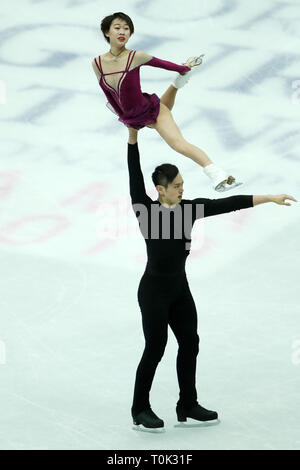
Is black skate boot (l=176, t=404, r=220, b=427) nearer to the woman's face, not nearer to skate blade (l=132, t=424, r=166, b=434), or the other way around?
skate blade (l=132, t=424, r=166, b=434)

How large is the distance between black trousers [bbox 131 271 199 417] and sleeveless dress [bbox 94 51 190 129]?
124cm

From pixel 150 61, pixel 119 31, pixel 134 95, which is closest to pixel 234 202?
pixel 134 95

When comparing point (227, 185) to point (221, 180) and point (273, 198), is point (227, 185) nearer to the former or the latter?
point (221, 180)

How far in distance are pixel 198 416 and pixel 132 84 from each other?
8.53 feet

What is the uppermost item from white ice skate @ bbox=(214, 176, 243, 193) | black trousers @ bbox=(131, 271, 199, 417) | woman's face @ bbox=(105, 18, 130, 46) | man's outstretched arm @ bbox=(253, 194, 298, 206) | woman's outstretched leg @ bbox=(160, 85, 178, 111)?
woman's face @ bbox=(105, 18, 130, 46)

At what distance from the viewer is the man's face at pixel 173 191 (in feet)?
20.5

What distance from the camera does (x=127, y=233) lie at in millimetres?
11086

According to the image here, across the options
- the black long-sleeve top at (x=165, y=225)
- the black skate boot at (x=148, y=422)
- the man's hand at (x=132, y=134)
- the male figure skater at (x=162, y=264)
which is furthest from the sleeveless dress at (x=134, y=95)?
the black skate boot at (x=148, y=422)

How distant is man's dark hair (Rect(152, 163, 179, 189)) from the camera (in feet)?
20.3

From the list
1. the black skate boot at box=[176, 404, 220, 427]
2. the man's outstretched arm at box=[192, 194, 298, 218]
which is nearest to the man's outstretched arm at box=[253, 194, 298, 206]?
the man's outstretched arm at box=[192, 194, 298, 218]

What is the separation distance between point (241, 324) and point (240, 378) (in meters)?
1.21

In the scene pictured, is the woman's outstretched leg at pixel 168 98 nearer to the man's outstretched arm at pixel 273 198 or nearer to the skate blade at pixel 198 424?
the man's outstretched arm at pixel 273 198

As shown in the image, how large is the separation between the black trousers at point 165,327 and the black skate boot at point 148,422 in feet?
0.15

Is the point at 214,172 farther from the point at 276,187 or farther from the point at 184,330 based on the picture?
the point at 276,187
